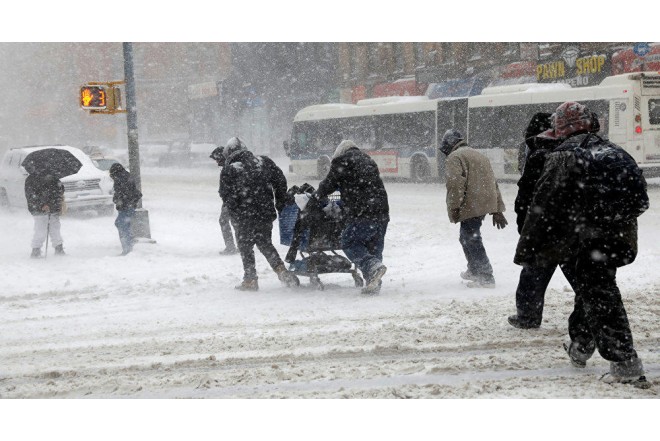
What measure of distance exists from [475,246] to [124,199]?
577cm

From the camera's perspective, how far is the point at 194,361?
6.12 meters

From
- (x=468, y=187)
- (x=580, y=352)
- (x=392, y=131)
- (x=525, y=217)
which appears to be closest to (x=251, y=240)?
(x=468, y=187)

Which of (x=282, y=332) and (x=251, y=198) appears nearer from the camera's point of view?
(x=282, y=332)

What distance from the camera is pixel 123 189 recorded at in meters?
12.1

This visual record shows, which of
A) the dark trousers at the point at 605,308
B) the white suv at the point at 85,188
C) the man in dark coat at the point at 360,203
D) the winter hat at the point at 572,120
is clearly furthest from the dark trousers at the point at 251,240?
the white suv at the point at 85,188

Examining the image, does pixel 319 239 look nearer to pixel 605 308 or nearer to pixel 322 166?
pixel 605 308

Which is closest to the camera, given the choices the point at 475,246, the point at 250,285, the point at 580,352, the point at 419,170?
the point at 580,352

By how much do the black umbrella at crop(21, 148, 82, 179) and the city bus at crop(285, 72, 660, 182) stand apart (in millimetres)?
10311

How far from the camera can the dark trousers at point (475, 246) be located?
28.2ft

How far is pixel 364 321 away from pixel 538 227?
240 cm

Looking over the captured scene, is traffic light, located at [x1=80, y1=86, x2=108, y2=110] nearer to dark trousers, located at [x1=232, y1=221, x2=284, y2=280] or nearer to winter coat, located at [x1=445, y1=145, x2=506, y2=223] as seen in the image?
dark trousers, located at [x1=232, y1=221, x2=284, y2=280]

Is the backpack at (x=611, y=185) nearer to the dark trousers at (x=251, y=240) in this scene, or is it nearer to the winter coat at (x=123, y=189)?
the dark trousers at (x=251, y=240)

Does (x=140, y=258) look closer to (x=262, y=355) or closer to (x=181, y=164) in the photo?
(x=262, y=355)

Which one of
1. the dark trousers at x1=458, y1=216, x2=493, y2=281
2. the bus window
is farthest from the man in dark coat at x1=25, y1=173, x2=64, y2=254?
the bus window
